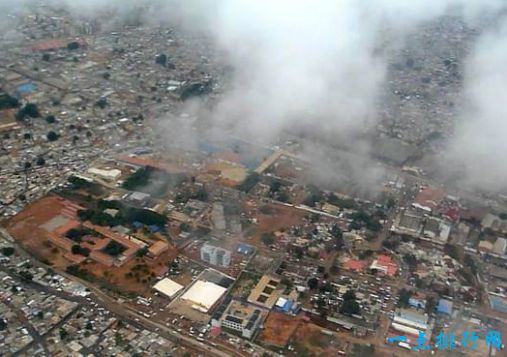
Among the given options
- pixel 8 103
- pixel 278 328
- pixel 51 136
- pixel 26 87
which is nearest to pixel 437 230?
pixel 278 328

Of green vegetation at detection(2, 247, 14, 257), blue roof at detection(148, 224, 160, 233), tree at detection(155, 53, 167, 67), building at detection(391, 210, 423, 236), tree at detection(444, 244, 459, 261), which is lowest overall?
green vegetation at detection(2, 247, 14, 257)

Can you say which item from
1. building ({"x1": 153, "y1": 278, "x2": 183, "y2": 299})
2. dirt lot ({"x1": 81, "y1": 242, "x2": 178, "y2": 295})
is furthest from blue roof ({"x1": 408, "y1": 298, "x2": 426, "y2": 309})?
dirt lot ({"x1": 81, "y1": 242, "x2": 178, "y2": 295})

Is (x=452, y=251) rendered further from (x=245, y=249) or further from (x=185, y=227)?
(x=185, y=227)

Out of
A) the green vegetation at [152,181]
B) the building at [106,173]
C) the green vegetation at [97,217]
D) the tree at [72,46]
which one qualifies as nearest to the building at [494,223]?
the green vegetation at [152,181]

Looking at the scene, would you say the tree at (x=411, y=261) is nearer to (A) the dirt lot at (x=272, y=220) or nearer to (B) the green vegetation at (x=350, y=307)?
(B) the green vegetation at (x=350, y=307)

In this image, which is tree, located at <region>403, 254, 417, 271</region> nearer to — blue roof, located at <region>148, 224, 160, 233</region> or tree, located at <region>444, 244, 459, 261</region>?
tree, located at <region>444, 244, 459, 261</region>
